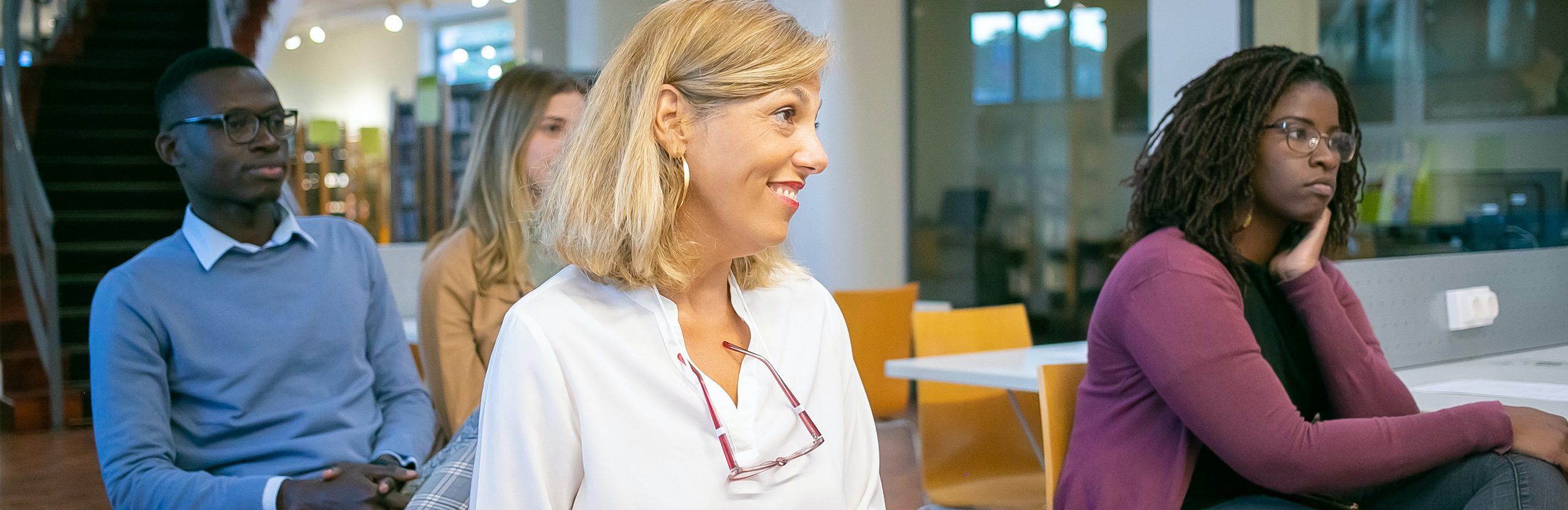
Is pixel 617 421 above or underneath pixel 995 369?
above

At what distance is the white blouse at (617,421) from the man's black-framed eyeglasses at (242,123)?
3.22 feet

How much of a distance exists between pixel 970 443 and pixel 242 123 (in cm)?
184

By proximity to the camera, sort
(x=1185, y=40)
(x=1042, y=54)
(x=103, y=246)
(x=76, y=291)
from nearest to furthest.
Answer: (x=1185, y=40) < (x=1042, y=54) < (x=76, y=291) < (x=103, y=246)

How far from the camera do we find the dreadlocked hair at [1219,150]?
6.64 feet

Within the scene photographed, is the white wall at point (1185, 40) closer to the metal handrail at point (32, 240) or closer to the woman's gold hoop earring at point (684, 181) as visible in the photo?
the woman's gold hoop earring at point (684, 181)

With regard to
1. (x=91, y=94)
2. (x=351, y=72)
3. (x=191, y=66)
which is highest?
(x=351, y=72)

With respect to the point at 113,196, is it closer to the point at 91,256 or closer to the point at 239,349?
the point at 91,256

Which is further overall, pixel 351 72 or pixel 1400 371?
pixel 351 72

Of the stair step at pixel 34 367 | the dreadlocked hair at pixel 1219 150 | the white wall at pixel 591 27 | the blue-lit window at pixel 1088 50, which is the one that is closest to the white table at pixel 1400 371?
the dreadlocked hair at pixel 1219 150

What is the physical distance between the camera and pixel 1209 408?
5.88ft

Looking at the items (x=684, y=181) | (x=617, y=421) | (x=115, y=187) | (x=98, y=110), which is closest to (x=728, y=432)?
(x=617, y=421)

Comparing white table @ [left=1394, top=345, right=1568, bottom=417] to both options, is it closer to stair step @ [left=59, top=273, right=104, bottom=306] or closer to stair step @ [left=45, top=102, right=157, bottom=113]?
stair step @ [left=59, top=273, right=104, bottom=306]

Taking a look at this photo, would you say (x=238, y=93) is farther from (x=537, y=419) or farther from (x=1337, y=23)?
(x=1337, y=23)

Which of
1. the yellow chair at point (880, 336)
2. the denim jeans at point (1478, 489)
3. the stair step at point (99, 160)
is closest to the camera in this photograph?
the denim jeans at point (1478, 489)
